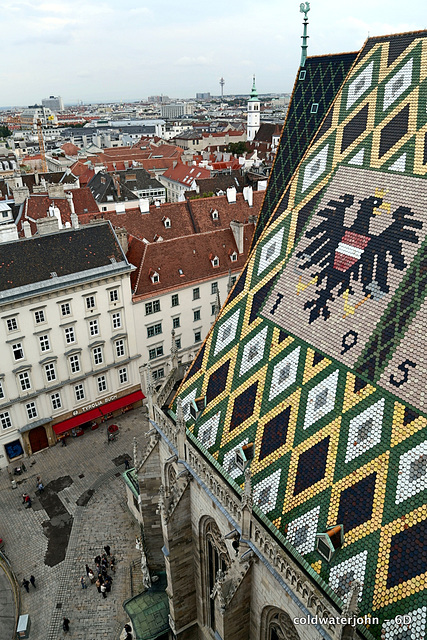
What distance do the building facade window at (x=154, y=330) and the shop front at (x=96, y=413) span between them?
479cm

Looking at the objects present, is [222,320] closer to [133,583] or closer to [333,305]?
[333,305]

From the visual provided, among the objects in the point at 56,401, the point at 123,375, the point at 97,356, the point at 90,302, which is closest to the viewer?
the point at 90,302

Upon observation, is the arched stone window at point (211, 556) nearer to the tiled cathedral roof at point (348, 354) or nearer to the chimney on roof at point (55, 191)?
the tiled cathedral roof at point (348, 354)

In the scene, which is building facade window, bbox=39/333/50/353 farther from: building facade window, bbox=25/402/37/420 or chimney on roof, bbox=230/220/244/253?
chimney on roof, bbox=230/220/244/253

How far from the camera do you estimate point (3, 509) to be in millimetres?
30422

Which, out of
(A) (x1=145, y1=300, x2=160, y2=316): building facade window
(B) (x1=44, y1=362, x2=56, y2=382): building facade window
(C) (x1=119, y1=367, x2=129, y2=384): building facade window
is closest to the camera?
(B) (x1=44, y1=362, x2=56, y2=382): building facade window

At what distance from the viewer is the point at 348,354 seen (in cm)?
1590

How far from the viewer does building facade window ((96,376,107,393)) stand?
3738 centimetres

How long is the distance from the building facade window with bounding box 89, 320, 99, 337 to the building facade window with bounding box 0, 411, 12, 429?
7.91m

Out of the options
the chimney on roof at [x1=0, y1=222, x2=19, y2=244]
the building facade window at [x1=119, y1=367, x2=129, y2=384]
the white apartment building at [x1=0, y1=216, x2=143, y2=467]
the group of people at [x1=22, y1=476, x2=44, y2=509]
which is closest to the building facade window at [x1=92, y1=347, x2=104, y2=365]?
the white apartment building at [x1=0, y1=216, x2=143, y2=467]

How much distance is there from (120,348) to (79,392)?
4.51 metres

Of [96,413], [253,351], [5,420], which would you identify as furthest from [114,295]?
[253,351]

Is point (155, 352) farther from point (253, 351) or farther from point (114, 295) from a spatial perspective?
point (253, 351)

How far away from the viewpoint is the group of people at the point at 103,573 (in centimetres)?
2505
